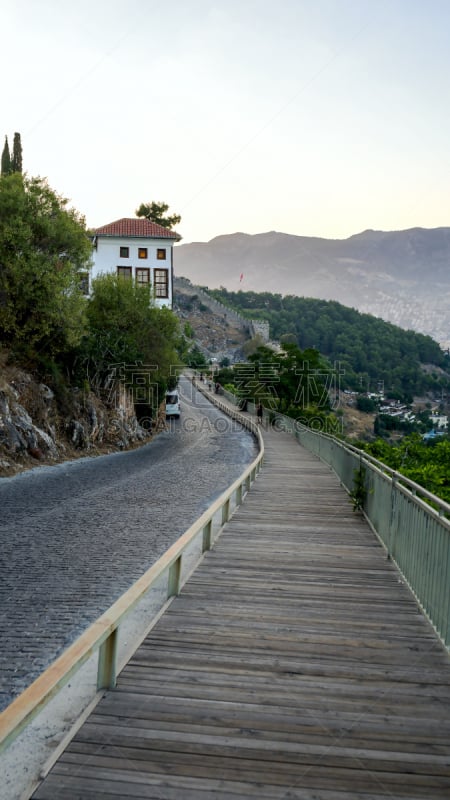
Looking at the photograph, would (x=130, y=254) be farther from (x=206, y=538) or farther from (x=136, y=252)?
(x=206, y=538)

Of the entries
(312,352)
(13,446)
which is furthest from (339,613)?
(312,352)

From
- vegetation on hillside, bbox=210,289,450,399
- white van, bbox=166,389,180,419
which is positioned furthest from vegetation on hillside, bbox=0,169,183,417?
vegetation on hillside, bbox=210,289,450,399

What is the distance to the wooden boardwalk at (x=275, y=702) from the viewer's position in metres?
3.23

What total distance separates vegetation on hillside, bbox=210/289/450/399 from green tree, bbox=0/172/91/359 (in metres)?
107

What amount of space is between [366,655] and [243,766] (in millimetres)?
1896

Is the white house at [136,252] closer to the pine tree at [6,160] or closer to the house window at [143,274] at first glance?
the house window at [143,274]

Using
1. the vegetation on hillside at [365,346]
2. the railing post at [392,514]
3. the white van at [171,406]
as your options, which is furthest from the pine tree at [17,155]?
the vegetation on hillside at [365,346]

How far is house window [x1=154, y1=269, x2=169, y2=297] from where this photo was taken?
2178 inches

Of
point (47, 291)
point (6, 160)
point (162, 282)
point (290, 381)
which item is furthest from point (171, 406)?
point (47, 291)

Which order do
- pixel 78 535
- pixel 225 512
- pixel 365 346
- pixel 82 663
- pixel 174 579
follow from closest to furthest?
pixel 82 663 < pixel 174 579 < pixel 225 512 < pixel 78 535 < pixel 365 346

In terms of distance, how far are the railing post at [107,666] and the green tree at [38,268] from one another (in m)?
A: 23.7

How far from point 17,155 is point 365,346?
12325 cm

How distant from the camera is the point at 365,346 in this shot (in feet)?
500

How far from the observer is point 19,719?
3.06m
